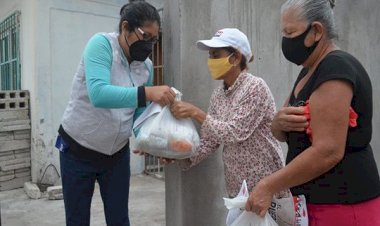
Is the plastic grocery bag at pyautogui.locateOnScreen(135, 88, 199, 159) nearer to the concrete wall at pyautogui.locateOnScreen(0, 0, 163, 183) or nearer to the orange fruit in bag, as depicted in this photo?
the orange fruit in bag

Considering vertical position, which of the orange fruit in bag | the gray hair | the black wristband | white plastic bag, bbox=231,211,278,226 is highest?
the gray hair

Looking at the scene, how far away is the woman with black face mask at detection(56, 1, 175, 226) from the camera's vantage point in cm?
A: 204

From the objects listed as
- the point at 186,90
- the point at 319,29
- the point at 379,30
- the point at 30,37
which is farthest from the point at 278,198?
the point at 30,37

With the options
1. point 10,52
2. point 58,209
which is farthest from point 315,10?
point 10,52

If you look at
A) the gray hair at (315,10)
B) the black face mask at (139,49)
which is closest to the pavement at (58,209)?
the black face mask at (139,49)

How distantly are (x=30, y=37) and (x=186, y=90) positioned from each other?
4272 millimetres

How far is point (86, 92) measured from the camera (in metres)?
2.21

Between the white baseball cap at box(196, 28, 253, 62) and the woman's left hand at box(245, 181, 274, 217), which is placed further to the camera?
the white baseball cap at box(196, 28, 253, 62)

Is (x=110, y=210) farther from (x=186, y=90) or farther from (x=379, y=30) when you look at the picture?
(x=379, y=30)

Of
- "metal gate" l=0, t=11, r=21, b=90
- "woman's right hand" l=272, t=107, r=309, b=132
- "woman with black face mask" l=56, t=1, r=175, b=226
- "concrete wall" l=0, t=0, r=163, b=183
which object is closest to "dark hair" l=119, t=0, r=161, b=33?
"woman with black face mask" l=56, t=1, r=175, b=226

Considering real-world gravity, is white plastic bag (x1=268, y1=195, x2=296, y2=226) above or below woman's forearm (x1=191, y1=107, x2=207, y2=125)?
below

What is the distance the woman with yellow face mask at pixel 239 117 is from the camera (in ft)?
6.63

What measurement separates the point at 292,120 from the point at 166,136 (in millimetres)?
741

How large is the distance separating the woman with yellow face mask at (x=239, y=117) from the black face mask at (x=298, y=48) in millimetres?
459
